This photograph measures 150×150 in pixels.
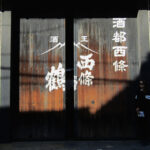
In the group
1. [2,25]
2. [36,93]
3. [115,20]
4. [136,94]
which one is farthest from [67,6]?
[136,94]

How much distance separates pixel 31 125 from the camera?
26.2 ft

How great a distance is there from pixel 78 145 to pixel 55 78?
219 centimetres

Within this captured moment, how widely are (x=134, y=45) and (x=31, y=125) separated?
4.16m

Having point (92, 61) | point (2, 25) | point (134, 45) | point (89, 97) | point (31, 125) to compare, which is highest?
point (2, 25)

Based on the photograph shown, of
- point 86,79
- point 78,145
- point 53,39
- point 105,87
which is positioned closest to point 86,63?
point 86,79

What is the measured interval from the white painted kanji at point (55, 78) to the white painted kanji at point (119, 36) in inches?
77.3

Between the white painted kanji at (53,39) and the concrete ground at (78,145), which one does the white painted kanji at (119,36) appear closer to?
the white painted kanji at (53,39)

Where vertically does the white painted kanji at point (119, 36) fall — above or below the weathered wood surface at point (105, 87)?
above

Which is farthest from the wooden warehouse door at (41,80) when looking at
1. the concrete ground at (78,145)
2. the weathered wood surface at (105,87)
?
the weathered wood surface at (105,87)

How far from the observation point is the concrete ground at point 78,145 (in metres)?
7.07

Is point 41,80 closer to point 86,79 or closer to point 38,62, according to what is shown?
point 38,62

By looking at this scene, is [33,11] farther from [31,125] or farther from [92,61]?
[31,125]

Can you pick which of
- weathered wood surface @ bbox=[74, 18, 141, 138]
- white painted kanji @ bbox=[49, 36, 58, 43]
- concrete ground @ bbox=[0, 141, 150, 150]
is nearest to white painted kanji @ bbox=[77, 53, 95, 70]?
weathered wood surface @ bbox=[74, 18, 141, 138]

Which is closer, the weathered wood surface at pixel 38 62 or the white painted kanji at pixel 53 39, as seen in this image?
the weathered wood surface at pixel 38 62
